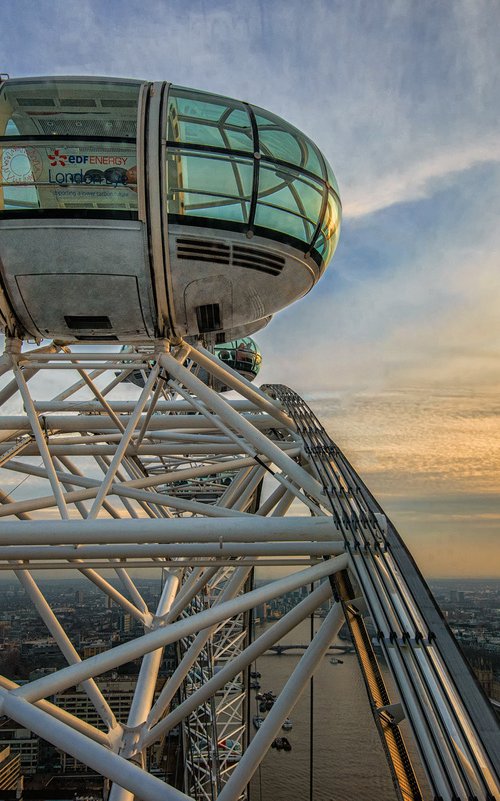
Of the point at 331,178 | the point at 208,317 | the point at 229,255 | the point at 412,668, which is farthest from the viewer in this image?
the point at 331,178

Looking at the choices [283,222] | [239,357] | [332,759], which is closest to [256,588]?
[283,222]

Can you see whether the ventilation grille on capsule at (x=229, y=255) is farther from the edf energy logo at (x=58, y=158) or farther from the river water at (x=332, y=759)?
the river water at (x=332, y=759)

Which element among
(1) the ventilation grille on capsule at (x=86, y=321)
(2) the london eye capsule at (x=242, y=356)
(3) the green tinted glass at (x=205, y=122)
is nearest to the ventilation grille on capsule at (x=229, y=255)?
(3) the green tinted glass at (x=205, y=122)

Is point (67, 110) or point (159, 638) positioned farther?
point (67, 110)

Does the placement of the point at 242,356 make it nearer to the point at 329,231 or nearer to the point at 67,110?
the point at 329,231

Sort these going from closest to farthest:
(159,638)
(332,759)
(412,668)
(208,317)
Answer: (412,668), (159,638), (208,317), (332,759)

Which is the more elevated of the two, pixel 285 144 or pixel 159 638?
pixel 285 144

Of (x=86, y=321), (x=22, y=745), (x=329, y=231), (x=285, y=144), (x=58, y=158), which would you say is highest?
(x=285, y=144)
